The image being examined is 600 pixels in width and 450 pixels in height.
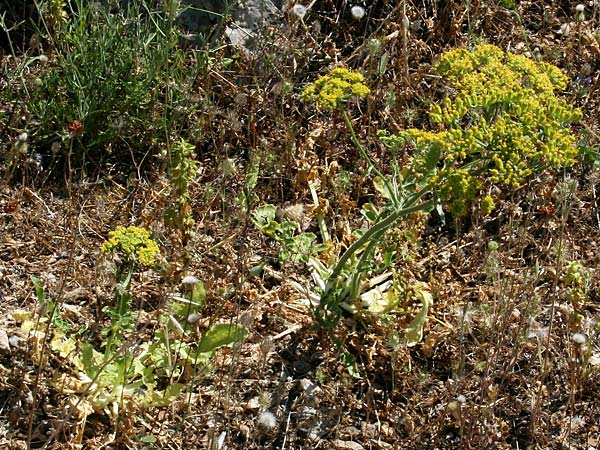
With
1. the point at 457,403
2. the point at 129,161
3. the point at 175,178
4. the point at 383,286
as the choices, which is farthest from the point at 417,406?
the point at 129,161

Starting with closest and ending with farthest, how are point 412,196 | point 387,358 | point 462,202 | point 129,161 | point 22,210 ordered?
1. point 462,202
2. point 412,196
3. point 387,358
4. point 22,210
5. point 129,161

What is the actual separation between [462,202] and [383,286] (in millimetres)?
949

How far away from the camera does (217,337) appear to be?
330cm

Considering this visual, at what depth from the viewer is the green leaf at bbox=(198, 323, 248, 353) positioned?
3270mm

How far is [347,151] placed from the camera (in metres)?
4.40

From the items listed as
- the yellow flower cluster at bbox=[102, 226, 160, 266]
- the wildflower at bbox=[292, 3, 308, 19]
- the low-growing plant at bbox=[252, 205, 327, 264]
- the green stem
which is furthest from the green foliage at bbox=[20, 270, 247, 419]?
the wildflower at bbox=[292, 3, 308, 19]

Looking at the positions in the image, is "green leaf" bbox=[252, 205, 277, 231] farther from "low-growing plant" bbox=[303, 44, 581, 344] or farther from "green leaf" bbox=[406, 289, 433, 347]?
"green leaf" bbox=[406, 289, 433, 347]

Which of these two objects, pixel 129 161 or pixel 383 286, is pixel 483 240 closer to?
pixel 383 286

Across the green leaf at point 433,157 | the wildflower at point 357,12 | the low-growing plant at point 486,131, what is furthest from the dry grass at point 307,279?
the green leaf at point 433,157

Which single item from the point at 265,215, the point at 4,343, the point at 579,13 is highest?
the point at 579,13

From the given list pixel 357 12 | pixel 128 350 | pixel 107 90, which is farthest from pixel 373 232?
pixel 357 12

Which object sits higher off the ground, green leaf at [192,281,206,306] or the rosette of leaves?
the rosette of leaves

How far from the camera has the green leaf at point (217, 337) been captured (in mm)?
3270

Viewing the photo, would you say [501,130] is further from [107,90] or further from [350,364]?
[107,90]
